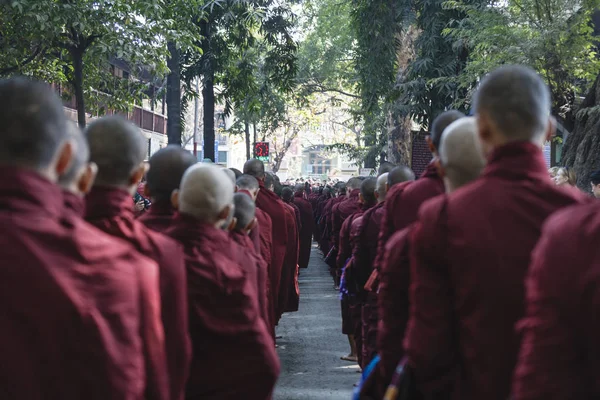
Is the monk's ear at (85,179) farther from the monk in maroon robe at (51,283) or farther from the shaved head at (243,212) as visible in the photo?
the shaved head at (243,212)

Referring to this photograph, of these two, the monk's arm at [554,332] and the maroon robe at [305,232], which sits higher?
the monk's arm at [554,332]

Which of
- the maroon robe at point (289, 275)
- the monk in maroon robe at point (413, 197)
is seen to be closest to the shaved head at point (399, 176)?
the monk in maroon robe at point (413, 197)

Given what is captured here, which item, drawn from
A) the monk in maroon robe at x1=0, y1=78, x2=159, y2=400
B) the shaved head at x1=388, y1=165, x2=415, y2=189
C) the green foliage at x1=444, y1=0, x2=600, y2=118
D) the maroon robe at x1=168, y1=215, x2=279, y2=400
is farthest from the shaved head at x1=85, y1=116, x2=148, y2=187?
the green foliage at x1=444, y1=0, x2=600, y2=118

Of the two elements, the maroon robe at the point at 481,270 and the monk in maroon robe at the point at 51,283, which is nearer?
the monk in maroon robe at the point at 51,283

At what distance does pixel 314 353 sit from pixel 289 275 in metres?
1.21

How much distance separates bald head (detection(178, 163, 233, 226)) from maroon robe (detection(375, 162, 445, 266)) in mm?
1345

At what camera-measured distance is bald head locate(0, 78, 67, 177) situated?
250 cm

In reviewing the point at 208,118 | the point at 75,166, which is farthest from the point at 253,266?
the point at 208,118

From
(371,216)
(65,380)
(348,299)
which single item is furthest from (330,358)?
(65,380)

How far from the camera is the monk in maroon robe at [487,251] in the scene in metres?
3.07

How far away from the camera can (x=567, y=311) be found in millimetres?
2336

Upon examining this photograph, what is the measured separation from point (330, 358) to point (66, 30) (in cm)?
702

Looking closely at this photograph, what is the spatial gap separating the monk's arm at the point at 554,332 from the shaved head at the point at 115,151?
163 cm

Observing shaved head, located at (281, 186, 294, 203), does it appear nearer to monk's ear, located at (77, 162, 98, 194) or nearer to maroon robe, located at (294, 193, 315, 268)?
maroon robe, located at (294, 193, 315, 268)
